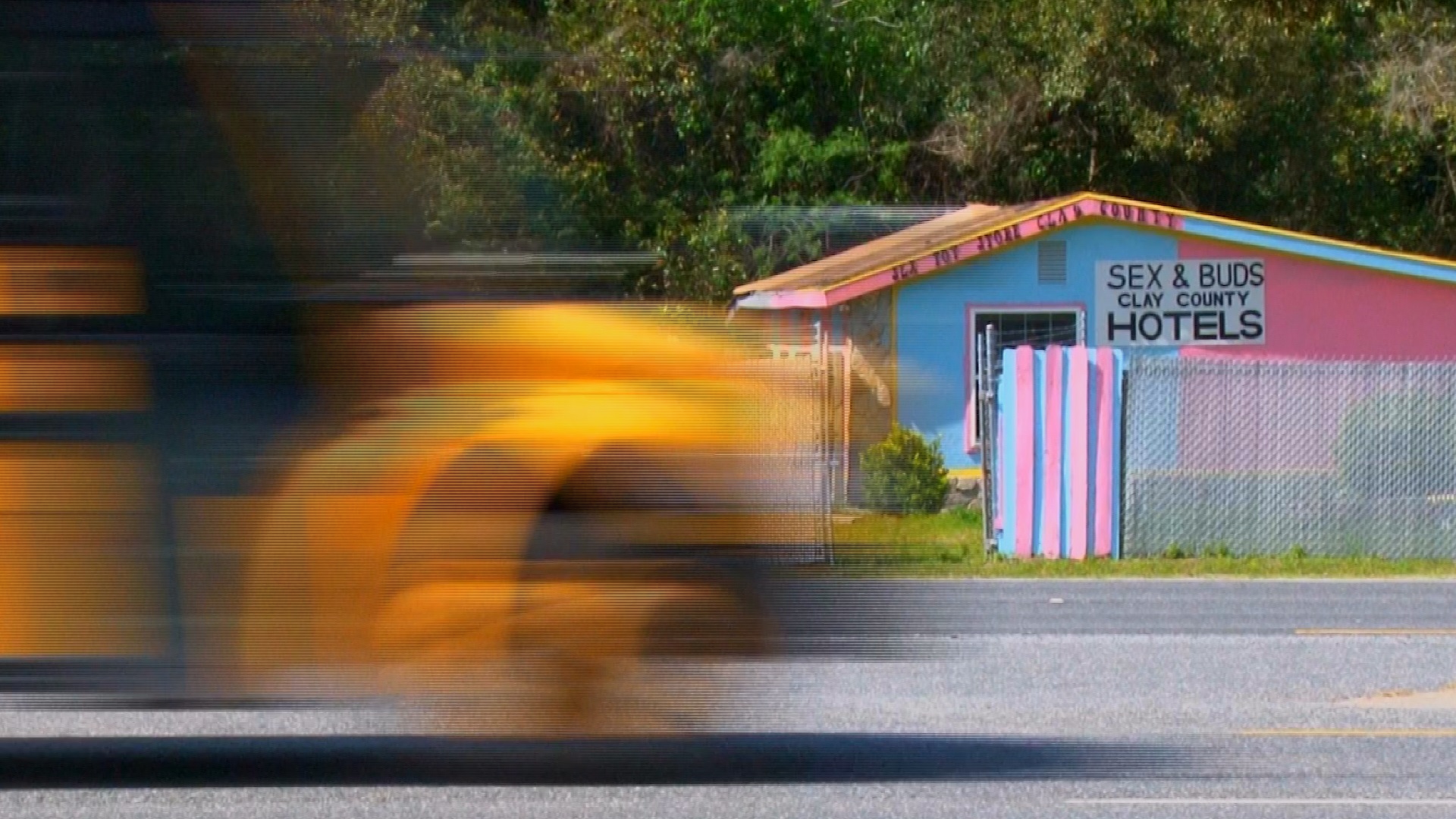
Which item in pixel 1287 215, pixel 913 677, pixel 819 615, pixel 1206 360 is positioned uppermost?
pixel 1287 215

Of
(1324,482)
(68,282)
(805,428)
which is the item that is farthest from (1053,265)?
(68,282)

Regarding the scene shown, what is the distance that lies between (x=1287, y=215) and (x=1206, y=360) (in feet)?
35.9

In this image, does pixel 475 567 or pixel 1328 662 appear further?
pixel 1328 662

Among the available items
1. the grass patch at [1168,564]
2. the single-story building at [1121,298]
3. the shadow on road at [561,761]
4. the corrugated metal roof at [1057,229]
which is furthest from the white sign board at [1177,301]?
the shadow on road at [561,761]

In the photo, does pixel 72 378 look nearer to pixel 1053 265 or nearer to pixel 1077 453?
pixel 1077 453

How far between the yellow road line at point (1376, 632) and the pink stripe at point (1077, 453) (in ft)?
17.2

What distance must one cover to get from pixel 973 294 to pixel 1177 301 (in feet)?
7.61

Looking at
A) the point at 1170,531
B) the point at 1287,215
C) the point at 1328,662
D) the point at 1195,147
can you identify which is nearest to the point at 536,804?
the point at 1328,662

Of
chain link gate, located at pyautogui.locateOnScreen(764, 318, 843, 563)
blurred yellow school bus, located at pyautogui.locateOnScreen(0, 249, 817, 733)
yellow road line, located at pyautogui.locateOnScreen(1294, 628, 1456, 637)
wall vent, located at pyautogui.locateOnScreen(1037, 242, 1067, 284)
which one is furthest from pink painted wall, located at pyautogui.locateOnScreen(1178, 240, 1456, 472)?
blurred yellow school bus, located at pyautogui.locateOnScreen(0, 249, 817, 733)

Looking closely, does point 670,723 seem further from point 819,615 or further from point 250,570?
point 250,570

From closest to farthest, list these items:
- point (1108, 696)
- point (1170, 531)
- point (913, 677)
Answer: point (1108, 696)
point (913, 677)
point (1170, 531)

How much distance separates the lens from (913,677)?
32.3 feet

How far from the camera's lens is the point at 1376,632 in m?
11.8

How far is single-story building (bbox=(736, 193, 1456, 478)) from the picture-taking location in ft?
Result: 69.4
